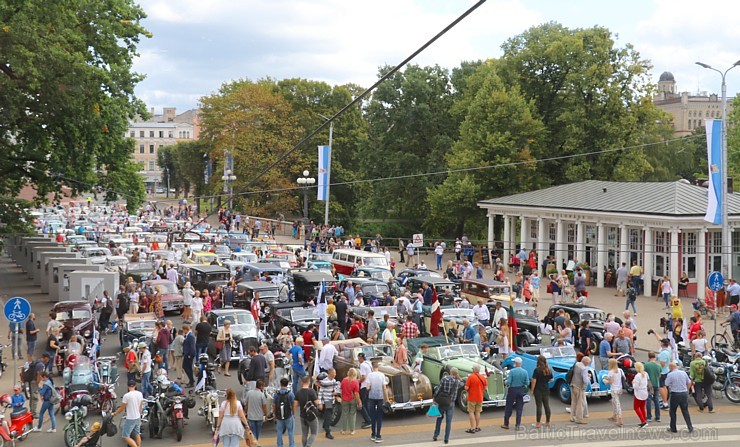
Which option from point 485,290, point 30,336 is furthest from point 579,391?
point 30,336

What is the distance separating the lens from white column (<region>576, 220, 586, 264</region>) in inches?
1665

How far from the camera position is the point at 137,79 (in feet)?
112

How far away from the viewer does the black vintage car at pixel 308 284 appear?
31281mm

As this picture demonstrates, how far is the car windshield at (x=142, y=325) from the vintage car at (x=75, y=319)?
1.23 m

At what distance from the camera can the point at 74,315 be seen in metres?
24.5

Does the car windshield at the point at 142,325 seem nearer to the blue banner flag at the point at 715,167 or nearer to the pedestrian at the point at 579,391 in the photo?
the pedestrian at the point at 579,391

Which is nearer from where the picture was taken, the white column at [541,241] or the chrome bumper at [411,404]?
the chrome bumper at [411,404]

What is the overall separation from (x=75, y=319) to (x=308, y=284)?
32.2 feet

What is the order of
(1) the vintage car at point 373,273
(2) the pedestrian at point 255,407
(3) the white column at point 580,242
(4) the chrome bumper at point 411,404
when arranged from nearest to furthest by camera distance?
(2) the pedestrian at point 255,407
(4) the chrome bumper at point 411,404
(1) the vintage car at point 373,273
(3) the white column at point 580,242

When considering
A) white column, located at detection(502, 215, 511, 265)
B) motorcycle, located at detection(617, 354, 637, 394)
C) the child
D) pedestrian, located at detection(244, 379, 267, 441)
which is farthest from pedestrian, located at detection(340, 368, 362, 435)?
white column, located at detection(502, 215, 511, 265)

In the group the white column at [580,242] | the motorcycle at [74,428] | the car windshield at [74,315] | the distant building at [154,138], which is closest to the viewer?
the motorcycle at [74,428]

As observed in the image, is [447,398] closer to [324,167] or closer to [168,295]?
[168,295]

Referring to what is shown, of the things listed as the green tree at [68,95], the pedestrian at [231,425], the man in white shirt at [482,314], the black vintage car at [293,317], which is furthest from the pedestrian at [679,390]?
the green tree at [68,95]

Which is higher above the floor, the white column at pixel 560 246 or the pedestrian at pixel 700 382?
the white column at pixel 560 246
